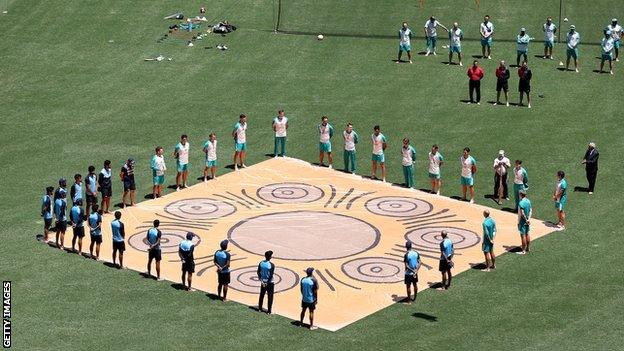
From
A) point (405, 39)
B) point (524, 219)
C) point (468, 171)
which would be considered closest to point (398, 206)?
point (468, 171)

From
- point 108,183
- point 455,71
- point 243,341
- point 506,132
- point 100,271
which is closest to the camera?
point 243,341

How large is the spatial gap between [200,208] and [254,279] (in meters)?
7.79

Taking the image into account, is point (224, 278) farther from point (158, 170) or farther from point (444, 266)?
point (158, 170)

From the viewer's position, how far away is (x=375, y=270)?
49.3 metres

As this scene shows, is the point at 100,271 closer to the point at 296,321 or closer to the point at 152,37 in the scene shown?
the point at 296,321

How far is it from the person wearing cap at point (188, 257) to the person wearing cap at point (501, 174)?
48.3 ft

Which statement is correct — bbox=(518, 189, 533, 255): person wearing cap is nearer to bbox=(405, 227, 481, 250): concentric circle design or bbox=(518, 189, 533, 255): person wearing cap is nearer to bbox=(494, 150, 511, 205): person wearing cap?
bbox=(405, 227, 481, 250): concentric circle design

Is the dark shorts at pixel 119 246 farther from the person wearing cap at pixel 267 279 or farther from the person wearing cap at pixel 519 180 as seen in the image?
the person wearing cap at pixel 519 180

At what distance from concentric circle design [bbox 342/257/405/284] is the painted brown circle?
3.06 feet

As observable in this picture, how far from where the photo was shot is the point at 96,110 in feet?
219


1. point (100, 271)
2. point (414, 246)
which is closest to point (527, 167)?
point (414, 246)

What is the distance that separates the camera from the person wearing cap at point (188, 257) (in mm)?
46475

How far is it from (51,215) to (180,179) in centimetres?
816

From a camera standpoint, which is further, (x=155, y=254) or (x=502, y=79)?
(x=502, y=79)
